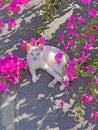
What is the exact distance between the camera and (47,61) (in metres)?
2.80

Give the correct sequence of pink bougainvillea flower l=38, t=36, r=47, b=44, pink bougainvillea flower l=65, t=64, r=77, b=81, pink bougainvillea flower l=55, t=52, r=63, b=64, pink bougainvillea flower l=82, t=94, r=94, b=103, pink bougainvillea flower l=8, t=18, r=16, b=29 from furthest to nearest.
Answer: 1. pink bougainvillea flower l=8, t=18, r=16, b=29
2. pink bougainvillea flower l=38, t=36, r=47, b=44
3. pink bougainvillea flower l=55, t=52, r=63, b=64
4. pink bougainvillea flower l=82, t=94, r=94, b=103
5. pink bougainvillea flower l=65, t=64, r=77, b=81

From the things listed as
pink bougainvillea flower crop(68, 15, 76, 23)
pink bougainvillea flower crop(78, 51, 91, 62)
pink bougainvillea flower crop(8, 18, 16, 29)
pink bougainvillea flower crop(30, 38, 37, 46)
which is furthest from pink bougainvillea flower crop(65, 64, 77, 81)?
pink bougainvillea flower crop(8, 18, 16, 29)

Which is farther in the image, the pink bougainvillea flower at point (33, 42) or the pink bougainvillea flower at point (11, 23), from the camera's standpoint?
the pink bougainvillea flower at point (11, 23)

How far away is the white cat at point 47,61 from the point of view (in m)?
2.73

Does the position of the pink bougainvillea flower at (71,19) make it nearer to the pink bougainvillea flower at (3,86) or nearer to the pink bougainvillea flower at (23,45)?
the pink bougainvillea flower at (23,45)

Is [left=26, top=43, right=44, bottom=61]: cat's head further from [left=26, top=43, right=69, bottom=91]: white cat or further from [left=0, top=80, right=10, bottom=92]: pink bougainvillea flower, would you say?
[left=0, top=80, right=10, bottom=92]: pink bougainvillea flower

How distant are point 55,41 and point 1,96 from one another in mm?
611

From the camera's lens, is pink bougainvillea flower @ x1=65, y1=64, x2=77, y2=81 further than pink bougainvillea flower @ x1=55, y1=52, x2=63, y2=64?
No

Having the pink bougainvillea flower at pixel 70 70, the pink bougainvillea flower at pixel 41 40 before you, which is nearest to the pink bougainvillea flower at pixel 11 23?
the pink bougainvillea flower at pixel 41 40

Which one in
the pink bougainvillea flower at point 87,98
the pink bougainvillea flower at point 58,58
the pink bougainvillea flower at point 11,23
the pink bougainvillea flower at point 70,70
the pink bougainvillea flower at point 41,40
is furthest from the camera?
the pink bougainvillea flower at point 11,23

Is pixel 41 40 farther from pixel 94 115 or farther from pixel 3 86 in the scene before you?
pixel 94 115

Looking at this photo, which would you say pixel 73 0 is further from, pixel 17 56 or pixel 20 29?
pixel 17 56

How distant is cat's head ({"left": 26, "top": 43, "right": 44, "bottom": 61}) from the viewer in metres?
2.70

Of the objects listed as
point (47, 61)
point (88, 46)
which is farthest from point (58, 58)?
point (88, 46)
